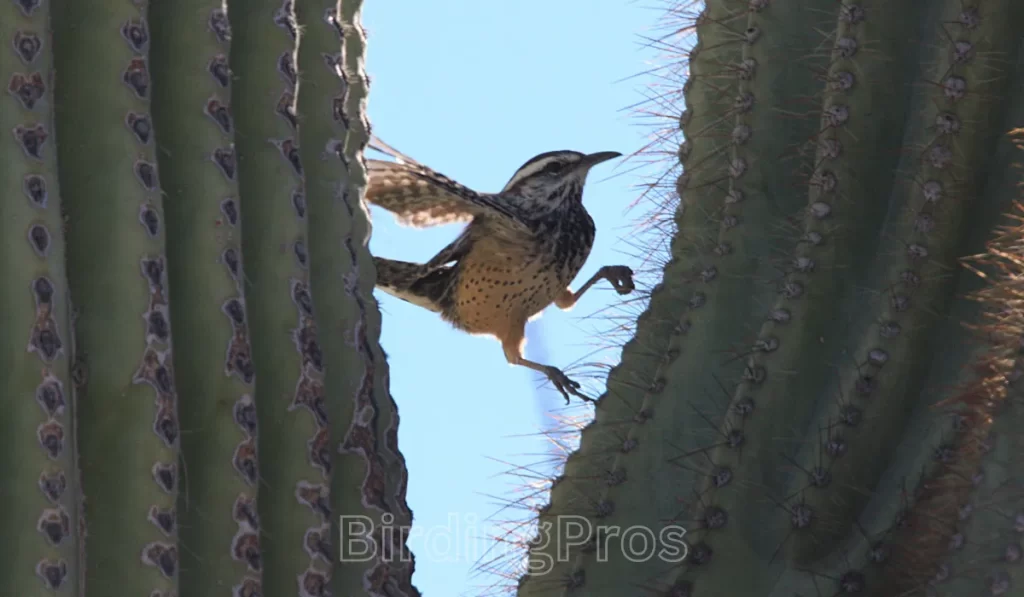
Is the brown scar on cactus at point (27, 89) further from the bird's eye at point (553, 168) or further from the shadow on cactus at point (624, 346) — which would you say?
the bird's eye at point (553, 168)

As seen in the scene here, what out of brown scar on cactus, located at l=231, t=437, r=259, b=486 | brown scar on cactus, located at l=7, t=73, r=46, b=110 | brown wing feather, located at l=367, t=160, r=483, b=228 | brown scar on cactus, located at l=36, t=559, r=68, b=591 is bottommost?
brown scar on cactus, located at l=36, t=559, r=68, b=591

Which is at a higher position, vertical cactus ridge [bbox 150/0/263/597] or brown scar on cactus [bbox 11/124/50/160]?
brown scar on cactus [bbox 11/124/50/160]

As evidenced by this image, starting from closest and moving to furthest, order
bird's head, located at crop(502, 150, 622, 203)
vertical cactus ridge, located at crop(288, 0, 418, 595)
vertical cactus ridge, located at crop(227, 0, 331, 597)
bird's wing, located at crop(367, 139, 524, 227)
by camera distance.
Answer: vertical cactus ridge, located at crop(227, 0, 331, 597) < vertical cactus ridge, located at crop(288, 0, 418, 595) < bird's wing, located at crop(367, 139, 524, 227) < bird's head, located at crop(502, 150, 622, 203)

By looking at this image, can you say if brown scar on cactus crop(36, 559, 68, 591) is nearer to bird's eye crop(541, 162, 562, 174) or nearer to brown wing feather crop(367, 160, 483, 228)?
brown wing feather crop(367, 160, 483, 228)

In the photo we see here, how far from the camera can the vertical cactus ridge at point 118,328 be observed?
5.95ft

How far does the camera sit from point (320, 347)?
2168 millimetres

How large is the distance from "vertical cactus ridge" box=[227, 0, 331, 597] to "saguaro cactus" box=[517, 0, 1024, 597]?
637 millimetres

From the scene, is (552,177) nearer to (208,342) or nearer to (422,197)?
(422,197)

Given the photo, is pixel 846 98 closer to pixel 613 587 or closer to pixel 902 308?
pixel 902 308

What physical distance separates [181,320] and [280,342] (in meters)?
0.17

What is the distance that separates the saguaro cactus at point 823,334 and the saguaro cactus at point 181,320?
1.56 ft

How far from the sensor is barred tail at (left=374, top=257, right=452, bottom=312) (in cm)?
401

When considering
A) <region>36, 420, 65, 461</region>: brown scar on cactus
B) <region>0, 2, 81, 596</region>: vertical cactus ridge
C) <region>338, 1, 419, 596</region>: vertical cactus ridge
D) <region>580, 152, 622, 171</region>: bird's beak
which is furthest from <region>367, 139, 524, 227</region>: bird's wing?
<region>36, 420, 65, 461</region>: brown scar on cactus

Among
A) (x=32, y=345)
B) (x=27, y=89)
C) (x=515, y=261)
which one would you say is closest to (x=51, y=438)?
(x=32, y=345)
